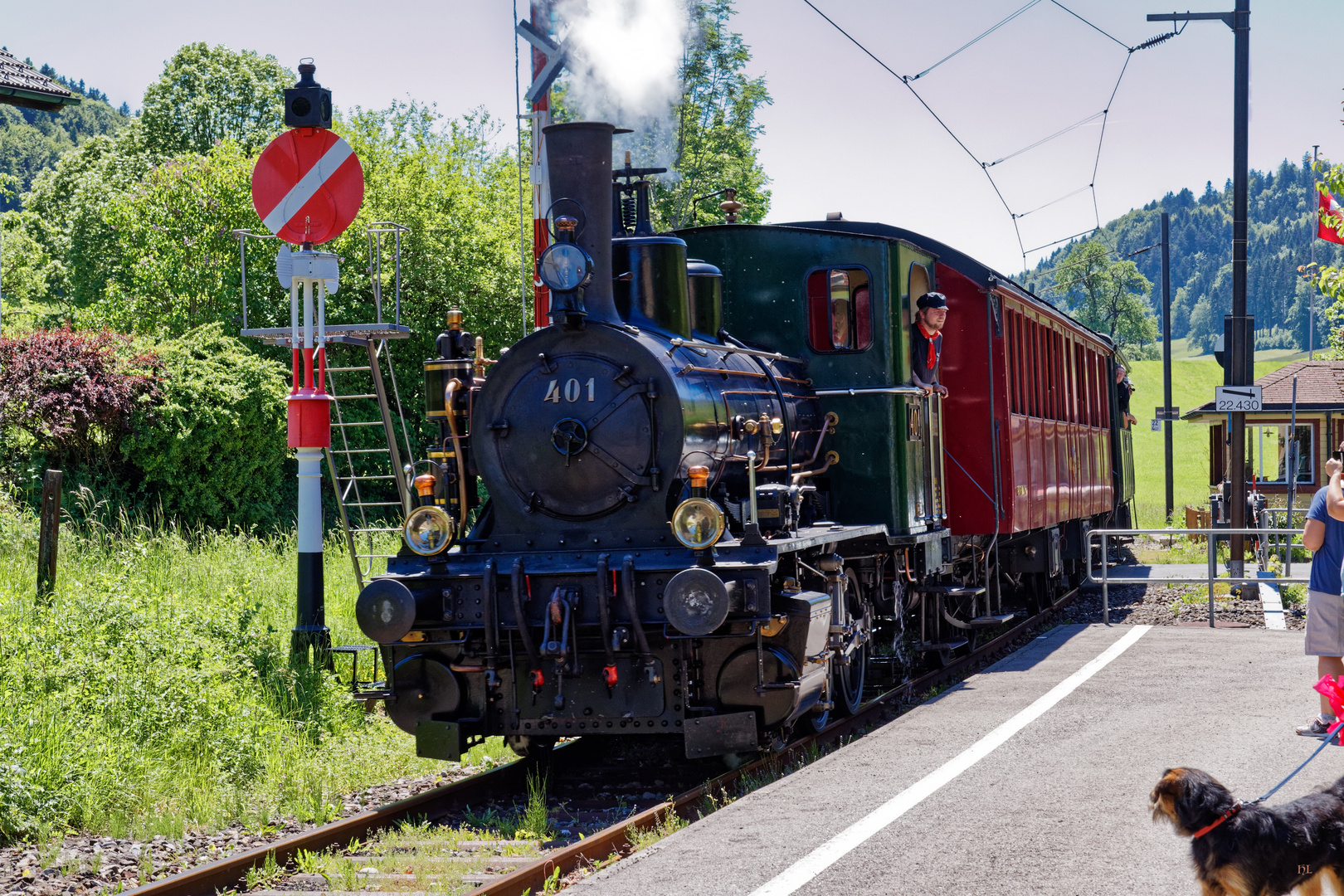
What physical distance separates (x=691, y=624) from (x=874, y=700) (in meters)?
3.16

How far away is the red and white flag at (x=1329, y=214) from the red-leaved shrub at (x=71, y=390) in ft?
43.7

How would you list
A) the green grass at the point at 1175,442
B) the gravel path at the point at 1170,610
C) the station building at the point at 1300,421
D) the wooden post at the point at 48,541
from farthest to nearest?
the green grass at the point at 1175,442 < the station building at the point at 1300,421 < the gravel path at the point at 1170,610 < the wooden post at the point at 48,541

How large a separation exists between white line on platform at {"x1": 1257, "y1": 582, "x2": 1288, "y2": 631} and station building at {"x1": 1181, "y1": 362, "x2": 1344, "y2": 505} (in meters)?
12.7

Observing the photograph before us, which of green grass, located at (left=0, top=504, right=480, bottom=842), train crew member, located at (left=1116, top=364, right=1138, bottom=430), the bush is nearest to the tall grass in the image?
green grass, located at (left=0, top=504, right=480, bottom=842)

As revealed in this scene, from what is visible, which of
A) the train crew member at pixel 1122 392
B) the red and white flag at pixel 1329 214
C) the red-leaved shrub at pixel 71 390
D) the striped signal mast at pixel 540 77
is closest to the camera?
the striped signal mast at pixel 540 77

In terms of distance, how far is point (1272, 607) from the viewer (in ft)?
47.5

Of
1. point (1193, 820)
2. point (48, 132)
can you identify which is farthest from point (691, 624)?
point (48, 132)

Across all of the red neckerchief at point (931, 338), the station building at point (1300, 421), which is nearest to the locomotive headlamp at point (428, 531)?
the red neckerchief at point (931, 338)

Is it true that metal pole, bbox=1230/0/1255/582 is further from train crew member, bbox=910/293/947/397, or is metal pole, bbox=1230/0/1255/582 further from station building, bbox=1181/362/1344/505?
station building, bbox=1181/362/1344/505

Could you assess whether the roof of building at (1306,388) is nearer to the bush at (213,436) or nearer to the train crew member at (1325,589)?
the bush at (213,436)

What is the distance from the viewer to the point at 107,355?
582 inches

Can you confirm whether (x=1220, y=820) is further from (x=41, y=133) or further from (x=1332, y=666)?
(x=41, y=133)

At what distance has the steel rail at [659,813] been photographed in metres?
5.01

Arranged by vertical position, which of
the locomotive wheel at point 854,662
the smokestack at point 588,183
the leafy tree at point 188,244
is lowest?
the locomotive wheel at point 854,662
